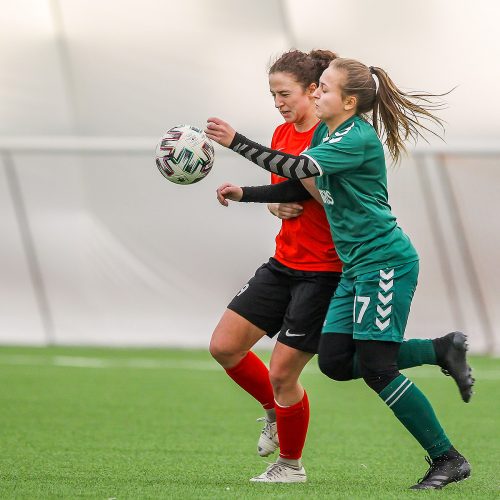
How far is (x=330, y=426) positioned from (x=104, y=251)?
7.61m

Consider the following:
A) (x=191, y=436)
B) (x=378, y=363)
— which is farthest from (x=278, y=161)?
(x=191, y=436)

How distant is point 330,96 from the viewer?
175 inches

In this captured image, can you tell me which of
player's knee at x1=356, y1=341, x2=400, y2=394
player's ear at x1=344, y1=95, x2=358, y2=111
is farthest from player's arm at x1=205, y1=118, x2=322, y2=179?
player's knee at x1=356, y1=341, x2=400, y2=394

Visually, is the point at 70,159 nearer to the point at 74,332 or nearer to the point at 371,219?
the point at 74,332

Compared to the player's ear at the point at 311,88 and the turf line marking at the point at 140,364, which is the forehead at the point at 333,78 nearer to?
the player's ear at the point at 311,88

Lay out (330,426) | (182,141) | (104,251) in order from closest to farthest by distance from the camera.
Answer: (182,141)
(330,426)
(104,251)

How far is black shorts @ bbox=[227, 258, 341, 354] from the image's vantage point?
4637 mm

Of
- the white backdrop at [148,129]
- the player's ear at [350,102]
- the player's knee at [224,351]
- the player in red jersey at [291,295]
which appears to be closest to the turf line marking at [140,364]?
the white backdrop at [148,129]

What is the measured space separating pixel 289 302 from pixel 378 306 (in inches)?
24.3

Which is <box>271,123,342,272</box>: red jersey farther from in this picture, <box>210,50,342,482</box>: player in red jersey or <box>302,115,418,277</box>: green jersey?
<box>302,115,418,277</box>: green jersey

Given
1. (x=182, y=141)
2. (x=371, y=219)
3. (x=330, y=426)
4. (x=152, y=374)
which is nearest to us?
(x=371, y=219)

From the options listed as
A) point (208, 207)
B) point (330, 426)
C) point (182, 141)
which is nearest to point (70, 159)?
point (208, 207)

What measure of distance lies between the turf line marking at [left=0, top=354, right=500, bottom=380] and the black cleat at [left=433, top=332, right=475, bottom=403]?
5.51 m

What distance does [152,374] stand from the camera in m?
9.82
